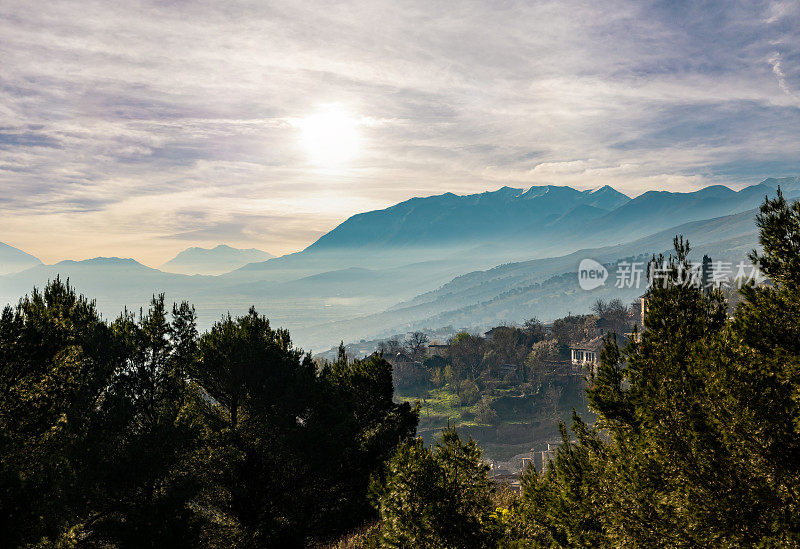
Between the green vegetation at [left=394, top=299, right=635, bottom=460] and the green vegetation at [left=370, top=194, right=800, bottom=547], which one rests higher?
the green vegetation at [left=370, top=194, right=800, bottom=547]

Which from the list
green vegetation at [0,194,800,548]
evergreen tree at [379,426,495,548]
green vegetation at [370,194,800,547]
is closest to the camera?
green vegetation at [370,194,800,547]

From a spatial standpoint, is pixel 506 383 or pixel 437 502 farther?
pixel 506 383

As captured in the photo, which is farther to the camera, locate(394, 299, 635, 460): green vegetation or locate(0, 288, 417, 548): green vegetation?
locate(394, 299, 635, 460): green vegetation

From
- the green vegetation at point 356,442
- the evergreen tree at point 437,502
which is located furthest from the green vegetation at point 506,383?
the evergreen tree at point 437,502

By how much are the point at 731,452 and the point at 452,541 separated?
7.23 m

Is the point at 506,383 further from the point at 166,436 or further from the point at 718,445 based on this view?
the point at 718,445

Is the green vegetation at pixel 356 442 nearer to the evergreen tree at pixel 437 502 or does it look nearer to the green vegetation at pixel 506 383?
the evergreen tree at pixel 437 502

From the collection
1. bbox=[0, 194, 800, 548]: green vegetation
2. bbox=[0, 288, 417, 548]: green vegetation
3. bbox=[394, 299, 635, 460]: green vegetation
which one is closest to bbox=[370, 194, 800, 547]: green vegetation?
bbox=[0, 194, 800, 548]: green vegetation

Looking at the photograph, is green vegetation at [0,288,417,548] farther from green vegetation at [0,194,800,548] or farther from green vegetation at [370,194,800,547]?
green vegetation at [370,194,800,547]

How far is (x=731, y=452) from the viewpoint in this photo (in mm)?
10898

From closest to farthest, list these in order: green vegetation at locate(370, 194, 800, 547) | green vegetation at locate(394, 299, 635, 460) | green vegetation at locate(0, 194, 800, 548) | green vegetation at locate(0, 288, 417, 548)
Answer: green vegetation at locate(370, 194, 800, 547) < green vegetation at locate(0, 194, 800, 548) < green vegetation at locate(0, 288, 417, 548) < green vegetation at locate(394, 299, 635, 460)

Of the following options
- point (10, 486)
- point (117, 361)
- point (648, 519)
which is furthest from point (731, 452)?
point (117, 361)

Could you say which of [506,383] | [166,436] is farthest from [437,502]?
[506,383]

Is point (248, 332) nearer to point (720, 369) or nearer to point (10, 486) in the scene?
point (10, 486)
